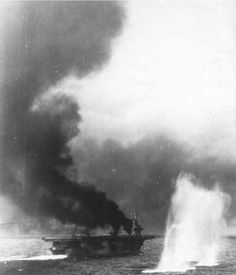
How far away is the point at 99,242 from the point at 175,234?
22492 mm

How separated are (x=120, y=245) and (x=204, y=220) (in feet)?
90.3

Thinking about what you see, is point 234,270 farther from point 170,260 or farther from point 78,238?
point 78,238

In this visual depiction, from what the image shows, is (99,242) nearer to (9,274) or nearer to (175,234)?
(175,234)

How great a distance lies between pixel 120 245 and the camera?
90562 mm

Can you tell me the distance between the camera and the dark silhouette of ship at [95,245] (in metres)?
85.6

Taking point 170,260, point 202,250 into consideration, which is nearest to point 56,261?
point 170,260

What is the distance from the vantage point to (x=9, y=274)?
6178cm

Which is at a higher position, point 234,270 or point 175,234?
point 175,234

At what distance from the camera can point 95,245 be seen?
87312 mm

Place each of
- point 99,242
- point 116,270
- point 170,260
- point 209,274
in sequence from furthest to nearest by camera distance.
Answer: point 99,242, point 170,260, point 116,270, point 209,274

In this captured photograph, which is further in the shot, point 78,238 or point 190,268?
point 78,238

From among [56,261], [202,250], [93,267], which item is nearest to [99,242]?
[56,261]

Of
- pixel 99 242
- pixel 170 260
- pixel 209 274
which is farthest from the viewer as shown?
pixel 99 242

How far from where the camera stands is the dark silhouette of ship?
281 ft
